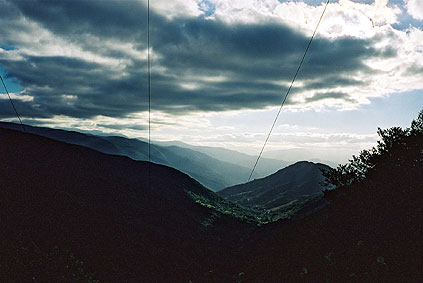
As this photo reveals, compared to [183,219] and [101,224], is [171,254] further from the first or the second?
[183,219]

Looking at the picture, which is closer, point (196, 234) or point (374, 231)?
point (374, 231)

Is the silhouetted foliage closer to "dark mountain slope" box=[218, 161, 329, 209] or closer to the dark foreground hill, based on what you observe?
the dark foreground hill

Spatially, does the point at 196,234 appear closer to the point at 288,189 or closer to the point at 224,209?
the point at 224,209

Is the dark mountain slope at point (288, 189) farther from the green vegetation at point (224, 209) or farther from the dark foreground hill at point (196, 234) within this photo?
the dark foreground hill at point (196, 234)

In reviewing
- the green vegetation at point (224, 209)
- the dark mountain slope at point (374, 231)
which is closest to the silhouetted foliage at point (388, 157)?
the dark mountain slope at point (374, 231)

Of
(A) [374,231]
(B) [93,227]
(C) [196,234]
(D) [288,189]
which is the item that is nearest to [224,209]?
(C) [196,234]

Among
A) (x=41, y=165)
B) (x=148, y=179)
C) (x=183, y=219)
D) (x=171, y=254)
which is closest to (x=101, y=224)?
(x=171, y=254)
